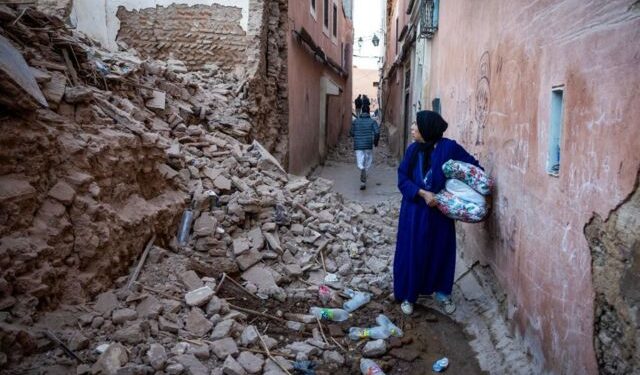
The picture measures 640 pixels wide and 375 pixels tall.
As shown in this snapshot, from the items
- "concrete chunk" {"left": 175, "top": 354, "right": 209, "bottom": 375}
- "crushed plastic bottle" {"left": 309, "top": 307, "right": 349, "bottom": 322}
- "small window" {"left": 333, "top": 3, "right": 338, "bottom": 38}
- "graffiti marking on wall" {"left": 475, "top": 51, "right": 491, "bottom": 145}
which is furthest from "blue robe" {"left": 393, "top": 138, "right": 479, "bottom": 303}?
"small window" {"left": 333, "top": 3, "right": 338, "bottom": 38}

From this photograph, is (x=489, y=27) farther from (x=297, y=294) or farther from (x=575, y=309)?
(x=297, y=294)

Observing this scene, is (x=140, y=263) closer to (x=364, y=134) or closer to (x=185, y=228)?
(x=185, y=228)

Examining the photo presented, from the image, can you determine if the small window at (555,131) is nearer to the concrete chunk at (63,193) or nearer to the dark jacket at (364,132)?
the concrete chunk at (63,193)

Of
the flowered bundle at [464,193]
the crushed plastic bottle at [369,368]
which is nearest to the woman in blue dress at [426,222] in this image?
the flowered bundle at [464,193]

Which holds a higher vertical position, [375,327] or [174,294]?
[174,294]

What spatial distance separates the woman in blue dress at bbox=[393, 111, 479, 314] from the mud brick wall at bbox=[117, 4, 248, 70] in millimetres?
5068

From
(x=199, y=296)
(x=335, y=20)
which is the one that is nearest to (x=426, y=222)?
(x=199, y=296)

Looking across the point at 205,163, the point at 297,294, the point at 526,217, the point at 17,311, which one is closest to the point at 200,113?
the point at 205,163

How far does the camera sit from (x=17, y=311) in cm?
261

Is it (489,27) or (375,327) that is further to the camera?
(489,27)

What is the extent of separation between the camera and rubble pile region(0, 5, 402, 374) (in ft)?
9.09

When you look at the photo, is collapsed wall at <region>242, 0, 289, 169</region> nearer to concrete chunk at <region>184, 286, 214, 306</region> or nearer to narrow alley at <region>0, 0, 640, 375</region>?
narrow alley at <region>0, 0, 640, 375</region>

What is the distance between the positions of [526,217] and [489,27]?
6.53ft

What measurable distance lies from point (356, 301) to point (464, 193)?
1496 mm
